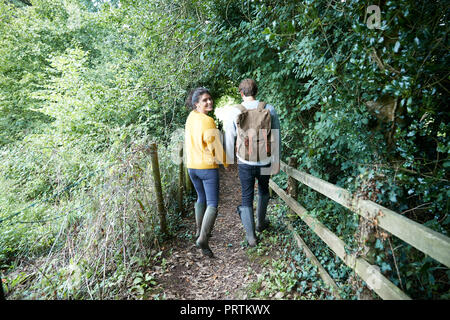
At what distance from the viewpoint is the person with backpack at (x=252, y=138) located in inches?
123

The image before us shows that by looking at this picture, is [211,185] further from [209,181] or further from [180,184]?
[180,184]

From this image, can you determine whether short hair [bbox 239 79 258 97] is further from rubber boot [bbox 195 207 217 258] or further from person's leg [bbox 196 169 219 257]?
rubber boot [bbox 195 207 217 258]

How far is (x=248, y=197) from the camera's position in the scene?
11.5 ft

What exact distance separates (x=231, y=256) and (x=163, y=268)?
41.2 inches

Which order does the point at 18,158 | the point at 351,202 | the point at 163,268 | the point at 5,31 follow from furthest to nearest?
1. the point at 5,31
2. the point at 18,158
3. the point at 163,268
4. the point at 351,202

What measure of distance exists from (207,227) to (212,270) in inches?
24.5

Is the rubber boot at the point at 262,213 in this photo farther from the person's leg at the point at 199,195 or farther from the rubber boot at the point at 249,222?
the person's leg at the point at 199,195

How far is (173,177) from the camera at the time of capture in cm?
508

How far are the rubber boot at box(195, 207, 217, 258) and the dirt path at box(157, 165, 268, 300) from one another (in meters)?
0.14

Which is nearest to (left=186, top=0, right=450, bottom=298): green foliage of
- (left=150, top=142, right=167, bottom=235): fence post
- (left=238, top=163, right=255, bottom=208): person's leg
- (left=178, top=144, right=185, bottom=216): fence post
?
(left=238, top=163, right=255, bottom=208): person's leg

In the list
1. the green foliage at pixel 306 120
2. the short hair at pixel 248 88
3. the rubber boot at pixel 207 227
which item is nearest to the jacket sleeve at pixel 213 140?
the short hair at pixel 248 88

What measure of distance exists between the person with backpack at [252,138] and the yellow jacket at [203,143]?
0.60 feet
